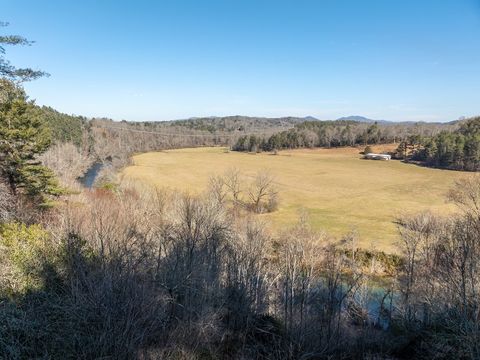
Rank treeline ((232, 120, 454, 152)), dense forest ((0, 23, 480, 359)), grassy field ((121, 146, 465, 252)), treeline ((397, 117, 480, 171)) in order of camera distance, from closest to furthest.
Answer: dense forest ((0, 23, 480, 359))
grassy field ((121, 146, 465, 252))
treeline ((397, 117, 480, 171))
treeline ((232, 120, 454, 152))

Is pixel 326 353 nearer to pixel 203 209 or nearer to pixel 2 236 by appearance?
pixel 2 236

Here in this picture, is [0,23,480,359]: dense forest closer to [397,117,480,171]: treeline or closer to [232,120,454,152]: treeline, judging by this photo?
[397,117,480,171]: treeline

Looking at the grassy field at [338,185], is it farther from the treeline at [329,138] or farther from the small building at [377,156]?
the treeline at [329,138]

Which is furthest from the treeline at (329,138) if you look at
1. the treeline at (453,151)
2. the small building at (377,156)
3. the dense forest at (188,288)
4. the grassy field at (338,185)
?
the dense forest at (188,288)

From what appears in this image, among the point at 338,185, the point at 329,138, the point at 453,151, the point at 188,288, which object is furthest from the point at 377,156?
the point at 188,288

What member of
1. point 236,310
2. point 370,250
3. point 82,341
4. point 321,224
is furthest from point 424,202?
point 82,341

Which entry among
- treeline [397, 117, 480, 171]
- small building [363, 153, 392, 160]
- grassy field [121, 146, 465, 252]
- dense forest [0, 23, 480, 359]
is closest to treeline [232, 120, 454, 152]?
grassy field [121, 146, 465, 252]

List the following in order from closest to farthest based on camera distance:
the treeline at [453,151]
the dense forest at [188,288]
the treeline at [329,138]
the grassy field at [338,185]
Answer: the dense forest at [188,288], the grassy field at [338,185], the treeline at [453,151], the treeline at [329,138]

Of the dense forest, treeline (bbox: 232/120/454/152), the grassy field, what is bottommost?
the grassy field
